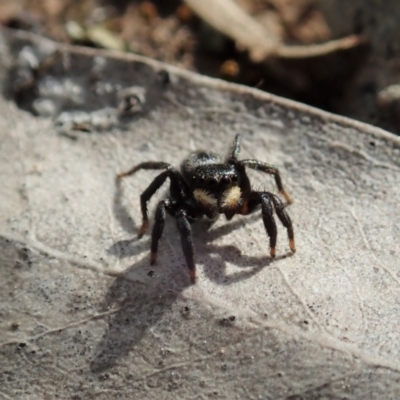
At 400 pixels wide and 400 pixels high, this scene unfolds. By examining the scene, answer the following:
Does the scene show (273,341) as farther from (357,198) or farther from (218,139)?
(218,139)

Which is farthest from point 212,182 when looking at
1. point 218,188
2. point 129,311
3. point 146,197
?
point 129,311

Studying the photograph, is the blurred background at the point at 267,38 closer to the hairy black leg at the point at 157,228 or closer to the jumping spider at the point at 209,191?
the jumping spider at the point at 209,191

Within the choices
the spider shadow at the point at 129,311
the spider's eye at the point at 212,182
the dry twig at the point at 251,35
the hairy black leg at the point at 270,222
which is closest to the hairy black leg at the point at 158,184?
the spider's eye at the point at 212,182

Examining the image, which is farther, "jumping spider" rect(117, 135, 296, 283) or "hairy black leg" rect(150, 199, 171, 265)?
"jumping spider" rect(117, 135, 296, 283)

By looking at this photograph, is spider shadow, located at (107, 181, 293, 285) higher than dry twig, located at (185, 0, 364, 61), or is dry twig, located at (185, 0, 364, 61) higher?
dry twig, located at (185, 0, 364, 61)

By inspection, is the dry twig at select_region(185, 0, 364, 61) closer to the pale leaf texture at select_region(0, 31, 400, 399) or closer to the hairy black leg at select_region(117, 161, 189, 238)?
the pale leaf texture at select_region(0, 31, 400, 399)

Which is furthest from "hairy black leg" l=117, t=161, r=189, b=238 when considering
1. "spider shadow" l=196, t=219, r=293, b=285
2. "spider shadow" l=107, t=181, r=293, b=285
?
"spider shadow" l=196, t=219, r=293, b=285

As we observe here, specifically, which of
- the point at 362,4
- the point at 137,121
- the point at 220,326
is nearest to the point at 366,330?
the point at 220,326

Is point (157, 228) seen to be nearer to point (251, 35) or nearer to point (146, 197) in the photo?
point (146, 197)
